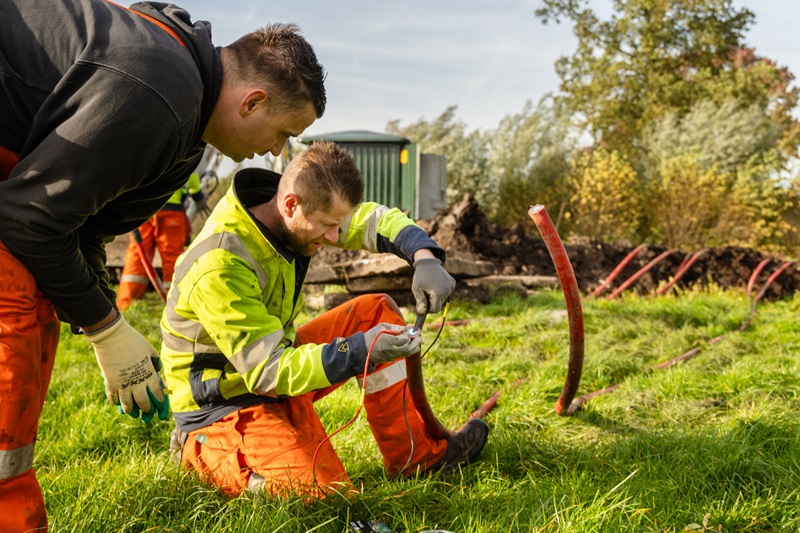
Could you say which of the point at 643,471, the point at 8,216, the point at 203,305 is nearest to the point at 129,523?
the point at 203,305

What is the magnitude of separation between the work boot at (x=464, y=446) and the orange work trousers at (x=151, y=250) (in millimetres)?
5212

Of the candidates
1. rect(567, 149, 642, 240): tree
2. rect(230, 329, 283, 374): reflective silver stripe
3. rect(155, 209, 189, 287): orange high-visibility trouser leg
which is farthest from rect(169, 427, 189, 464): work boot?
rect(567, 149, 642, 240): tree

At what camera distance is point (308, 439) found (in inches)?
109

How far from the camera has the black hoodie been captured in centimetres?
174

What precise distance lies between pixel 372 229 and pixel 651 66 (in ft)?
65.7

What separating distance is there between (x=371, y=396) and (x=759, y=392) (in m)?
2.48

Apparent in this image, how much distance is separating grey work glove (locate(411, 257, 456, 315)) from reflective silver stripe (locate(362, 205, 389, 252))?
477mm

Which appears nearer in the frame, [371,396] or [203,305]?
[203,305]

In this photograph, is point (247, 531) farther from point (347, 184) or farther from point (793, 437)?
point (793, 437)

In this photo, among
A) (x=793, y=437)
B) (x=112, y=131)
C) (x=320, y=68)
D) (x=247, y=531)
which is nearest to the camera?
(x=112, y=131)

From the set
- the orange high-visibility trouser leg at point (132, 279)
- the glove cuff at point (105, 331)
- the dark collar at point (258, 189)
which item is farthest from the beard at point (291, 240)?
the orange high-visibility trouser leg at point (132, 279)

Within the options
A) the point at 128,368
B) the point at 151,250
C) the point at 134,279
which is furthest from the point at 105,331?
the point at 151,250

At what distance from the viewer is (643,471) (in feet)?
9.24

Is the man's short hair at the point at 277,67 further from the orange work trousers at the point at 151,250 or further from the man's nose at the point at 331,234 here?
the orange work trousers at the point at 151,250
